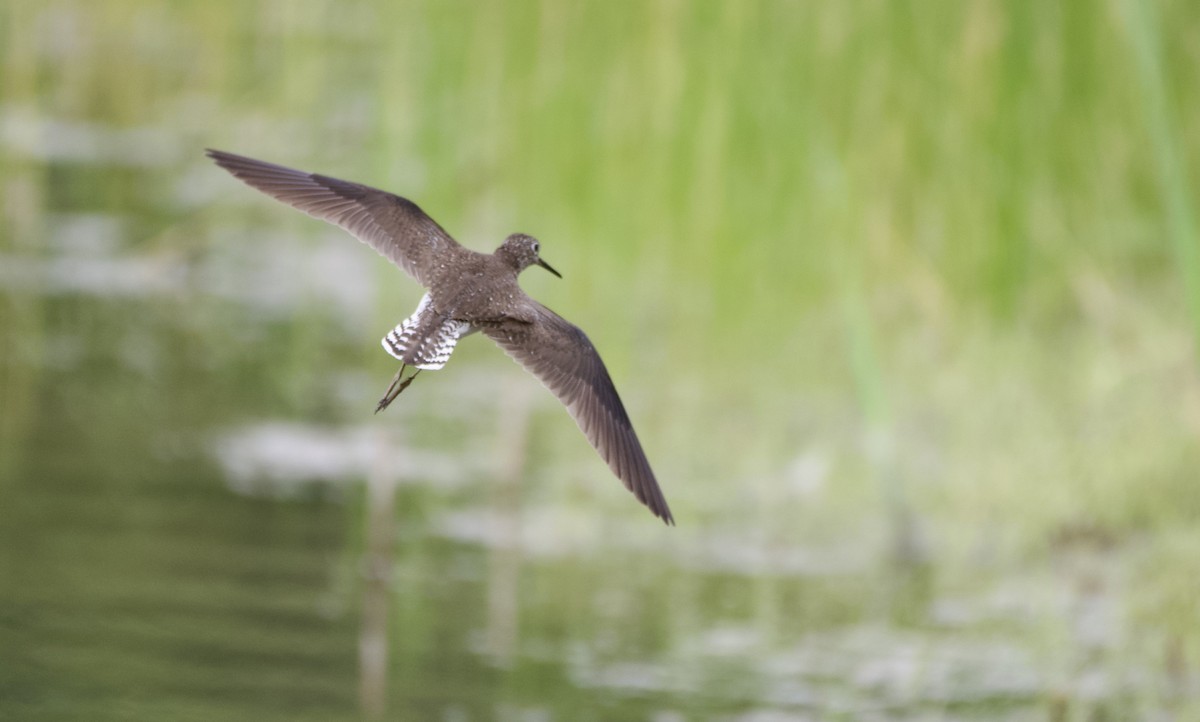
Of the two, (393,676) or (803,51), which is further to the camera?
(803,51)

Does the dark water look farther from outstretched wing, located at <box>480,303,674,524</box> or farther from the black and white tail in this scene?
the black and white tail

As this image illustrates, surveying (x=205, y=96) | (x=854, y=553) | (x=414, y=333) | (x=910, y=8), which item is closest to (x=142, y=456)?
(x=854, y=553)

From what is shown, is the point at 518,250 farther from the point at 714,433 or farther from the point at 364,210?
the point at 714,433

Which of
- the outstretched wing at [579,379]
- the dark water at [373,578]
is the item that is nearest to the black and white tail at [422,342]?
the outstretched wing at [579,379]

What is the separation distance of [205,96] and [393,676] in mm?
6269

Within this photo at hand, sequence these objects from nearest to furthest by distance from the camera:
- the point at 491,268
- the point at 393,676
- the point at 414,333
Result: the point at 414,333 → the point at 491,268 → the point at 393,676

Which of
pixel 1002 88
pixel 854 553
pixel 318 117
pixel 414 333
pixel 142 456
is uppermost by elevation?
pixel 318 117

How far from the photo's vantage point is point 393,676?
5727 mm

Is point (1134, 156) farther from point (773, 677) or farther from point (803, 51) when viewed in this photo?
point (773, 677)

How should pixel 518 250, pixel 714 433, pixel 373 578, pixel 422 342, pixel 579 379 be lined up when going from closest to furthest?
pixel 422 342, pixel 518 250, pixel 579 379, pixel 373 578, pixel 714 433

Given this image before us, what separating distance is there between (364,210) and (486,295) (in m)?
0.44

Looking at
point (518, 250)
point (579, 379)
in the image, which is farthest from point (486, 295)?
point (579, 379)

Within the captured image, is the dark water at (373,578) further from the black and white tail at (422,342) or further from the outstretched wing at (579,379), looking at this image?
the black and white tail at (422,342)

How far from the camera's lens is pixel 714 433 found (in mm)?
7605
